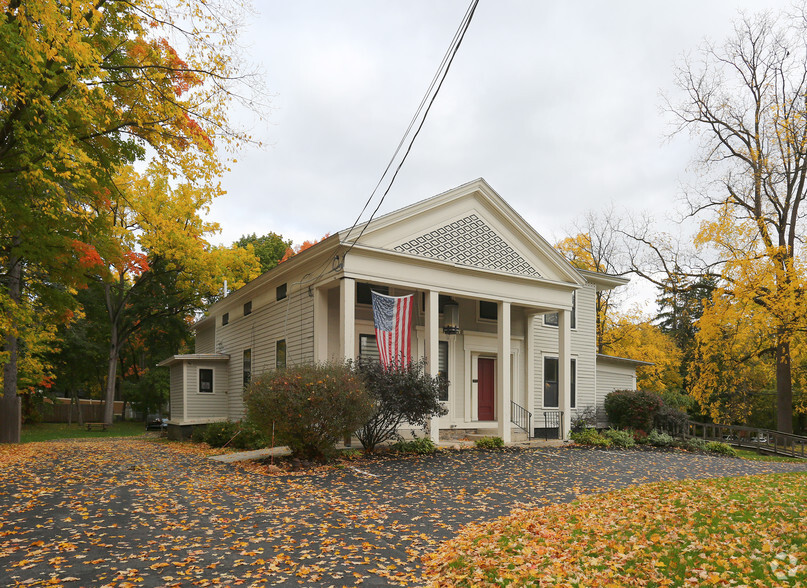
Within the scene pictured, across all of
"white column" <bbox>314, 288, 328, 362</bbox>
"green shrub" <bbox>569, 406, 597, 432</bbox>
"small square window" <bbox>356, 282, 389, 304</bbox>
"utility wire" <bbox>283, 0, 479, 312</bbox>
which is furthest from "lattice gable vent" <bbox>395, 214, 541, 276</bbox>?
"green shrub" <bbox>569, 406, 597, 432</bbox>

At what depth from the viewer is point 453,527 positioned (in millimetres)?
7234

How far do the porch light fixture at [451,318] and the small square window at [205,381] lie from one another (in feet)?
29.3

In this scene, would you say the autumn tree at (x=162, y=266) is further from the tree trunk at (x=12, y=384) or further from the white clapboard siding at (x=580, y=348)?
the white clapboard siding at (x=580, y=348)

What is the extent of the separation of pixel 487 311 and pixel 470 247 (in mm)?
3233

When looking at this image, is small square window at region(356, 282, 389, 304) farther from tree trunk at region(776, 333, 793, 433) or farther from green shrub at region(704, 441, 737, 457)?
tree trunk at region(776, 333, 793, 433)

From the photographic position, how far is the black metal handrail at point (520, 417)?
18.1m

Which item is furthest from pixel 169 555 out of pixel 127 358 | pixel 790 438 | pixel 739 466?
pixel 127 358

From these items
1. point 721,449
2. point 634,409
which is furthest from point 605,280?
point 721,449

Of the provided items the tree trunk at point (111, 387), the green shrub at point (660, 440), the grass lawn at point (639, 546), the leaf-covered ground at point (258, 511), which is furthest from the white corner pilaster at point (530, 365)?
the tree trunk at point (111, 387)

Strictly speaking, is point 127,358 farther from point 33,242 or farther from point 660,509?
point 660,509

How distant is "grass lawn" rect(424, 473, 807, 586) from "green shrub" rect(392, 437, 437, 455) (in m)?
5.81

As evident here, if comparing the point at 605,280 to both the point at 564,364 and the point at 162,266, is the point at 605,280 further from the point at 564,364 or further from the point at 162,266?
the point at 162,266

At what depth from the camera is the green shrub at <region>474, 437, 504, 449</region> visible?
15.1 m

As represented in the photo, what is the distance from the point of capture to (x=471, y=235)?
625 inches
